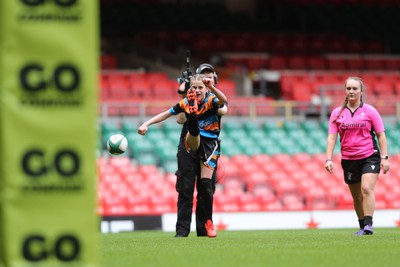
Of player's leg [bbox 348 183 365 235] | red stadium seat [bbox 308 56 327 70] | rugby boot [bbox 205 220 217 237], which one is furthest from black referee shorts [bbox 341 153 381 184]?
red stadium seat [bbox 308 56 327 70]

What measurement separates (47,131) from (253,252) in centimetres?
445

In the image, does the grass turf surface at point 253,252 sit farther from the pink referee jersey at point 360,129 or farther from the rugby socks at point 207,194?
the pink referee jersey at point 360,129

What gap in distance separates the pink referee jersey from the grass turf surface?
1.20 metres

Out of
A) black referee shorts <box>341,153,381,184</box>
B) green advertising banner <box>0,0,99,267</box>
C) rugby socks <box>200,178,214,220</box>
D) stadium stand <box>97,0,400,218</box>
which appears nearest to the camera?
green advertising banner <box>0,0,99,267</box>

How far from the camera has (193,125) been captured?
12320 mm

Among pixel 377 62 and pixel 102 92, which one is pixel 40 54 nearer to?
pixel 102 92

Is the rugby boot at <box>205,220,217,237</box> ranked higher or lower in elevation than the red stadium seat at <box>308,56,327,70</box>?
lower

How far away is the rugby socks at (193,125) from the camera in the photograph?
12.3 meters

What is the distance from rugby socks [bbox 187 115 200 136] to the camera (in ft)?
40.3

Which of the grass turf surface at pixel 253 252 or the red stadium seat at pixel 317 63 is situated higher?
the red stadium seat at pixel 317 63

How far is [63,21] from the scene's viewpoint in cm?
608

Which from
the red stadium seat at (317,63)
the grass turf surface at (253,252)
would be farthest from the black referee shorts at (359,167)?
the red stadium seat at (317,63)

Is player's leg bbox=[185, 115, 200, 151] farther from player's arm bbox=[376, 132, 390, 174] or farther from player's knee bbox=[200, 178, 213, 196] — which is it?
player's arm bbox=[376, 132, 390, 174]

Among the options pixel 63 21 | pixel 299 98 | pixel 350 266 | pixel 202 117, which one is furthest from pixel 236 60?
pixel 63 21
